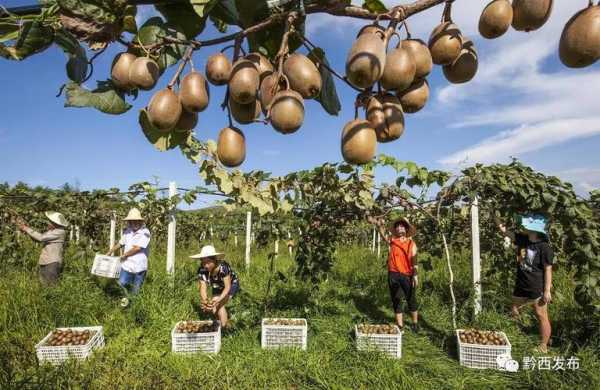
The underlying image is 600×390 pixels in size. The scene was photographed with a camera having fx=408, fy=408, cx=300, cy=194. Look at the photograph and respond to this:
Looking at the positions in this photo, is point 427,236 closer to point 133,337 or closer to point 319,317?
point 319,317

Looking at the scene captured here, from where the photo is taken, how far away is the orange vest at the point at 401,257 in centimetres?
530

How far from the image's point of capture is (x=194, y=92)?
0.73 meters

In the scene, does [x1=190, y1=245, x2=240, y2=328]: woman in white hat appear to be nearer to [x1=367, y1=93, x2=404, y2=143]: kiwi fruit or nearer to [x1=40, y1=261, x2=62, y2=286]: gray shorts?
[x1=40, y1=261, x2=62, y2=286]: gray shorts

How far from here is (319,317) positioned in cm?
574

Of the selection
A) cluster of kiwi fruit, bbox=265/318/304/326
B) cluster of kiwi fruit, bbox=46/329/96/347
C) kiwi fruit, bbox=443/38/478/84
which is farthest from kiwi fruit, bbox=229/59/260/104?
cluster of kiwi fruit, bbox=265/318/304/326

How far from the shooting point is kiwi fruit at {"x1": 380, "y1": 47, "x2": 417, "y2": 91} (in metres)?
0.67

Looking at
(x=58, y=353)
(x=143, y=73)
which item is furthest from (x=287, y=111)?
(x=58, y=353)

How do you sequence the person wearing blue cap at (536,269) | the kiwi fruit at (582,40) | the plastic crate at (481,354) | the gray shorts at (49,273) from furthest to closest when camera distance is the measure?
the gray shorts at (49,273), the person wearing blue cap at (536,269), the plastic crate at (481,354), the kiwi fruit at (582,40)

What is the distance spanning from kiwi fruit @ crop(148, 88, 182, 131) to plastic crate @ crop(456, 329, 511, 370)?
14.6 ft

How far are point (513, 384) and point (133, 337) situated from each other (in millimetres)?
4064

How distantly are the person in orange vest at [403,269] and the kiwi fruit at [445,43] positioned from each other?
474cm

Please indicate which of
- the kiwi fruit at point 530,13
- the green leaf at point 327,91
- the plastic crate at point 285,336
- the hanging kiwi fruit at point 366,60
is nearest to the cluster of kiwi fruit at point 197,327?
the plastic crate at point 285,336

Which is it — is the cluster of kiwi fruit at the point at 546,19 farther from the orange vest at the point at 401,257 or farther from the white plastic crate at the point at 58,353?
the orange vest at the point at 401,257

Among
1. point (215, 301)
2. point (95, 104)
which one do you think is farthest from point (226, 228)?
point (95, 104)
